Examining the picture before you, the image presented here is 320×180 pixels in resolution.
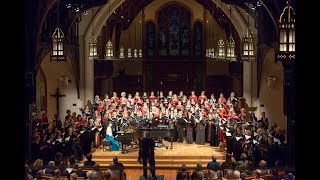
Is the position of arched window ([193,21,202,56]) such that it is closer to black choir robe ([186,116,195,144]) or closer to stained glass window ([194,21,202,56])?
stained glass window ([194,21,202,56])

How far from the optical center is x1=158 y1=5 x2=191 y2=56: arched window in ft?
115

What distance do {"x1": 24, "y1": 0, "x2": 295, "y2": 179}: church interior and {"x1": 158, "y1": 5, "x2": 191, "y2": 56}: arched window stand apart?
56mm

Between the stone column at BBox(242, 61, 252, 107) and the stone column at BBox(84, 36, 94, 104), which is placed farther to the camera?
the stone column at BBox(242, 61, 252, 107)

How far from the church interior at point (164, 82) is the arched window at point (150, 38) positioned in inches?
2.2

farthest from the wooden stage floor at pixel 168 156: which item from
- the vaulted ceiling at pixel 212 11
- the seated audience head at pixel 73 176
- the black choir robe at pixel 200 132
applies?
the seated audience head at pixel 73 176

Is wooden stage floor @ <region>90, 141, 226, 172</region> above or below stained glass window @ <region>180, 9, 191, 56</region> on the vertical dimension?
below

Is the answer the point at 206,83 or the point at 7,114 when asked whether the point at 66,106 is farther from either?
the point at 7,114

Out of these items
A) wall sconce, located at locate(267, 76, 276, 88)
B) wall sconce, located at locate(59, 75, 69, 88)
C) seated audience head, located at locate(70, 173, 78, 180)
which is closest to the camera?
seated audience head, located at locate(70, 173, 78, 180)

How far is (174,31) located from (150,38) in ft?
4.62

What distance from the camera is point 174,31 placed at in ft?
116

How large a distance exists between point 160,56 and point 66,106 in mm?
9549

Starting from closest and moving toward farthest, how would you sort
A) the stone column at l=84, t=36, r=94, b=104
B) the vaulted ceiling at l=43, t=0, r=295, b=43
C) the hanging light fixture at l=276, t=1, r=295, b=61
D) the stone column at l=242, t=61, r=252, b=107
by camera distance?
the hanging light fixture at l=276, t=1, r=295, b=61, the vaulted ceiling at l=43, t=0, r=295, b=43, the stone column at l=84, t=36, r=94, b=104, the stone column at l=242, t=61, r=252, b=107

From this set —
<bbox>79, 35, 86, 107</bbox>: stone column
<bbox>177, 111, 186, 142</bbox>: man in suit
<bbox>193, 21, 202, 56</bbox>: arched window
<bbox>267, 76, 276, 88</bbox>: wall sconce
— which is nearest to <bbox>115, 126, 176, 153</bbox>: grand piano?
<bbox>177, 111, 186, 142</bbox>: man in suit

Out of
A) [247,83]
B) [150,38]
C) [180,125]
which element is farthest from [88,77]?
[150,38]
